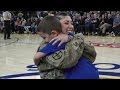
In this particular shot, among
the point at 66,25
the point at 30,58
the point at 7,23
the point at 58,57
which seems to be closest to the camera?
the point at 58,57

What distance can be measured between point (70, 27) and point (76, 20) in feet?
2.42

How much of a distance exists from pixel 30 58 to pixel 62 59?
1695 millimetres

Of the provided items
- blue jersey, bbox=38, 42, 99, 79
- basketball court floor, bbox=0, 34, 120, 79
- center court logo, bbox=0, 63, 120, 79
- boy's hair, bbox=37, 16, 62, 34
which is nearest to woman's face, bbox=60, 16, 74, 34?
boy's hair, bbox=37, 16, 62, 34

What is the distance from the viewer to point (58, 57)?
3.61m

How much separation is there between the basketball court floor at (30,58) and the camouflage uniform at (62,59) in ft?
1.66

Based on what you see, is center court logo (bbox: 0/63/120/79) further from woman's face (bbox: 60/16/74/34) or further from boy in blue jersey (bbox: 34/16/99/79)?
woman's face (bbox: 60/16/74/34)

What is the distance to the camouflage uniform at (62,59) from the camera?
11.7ft

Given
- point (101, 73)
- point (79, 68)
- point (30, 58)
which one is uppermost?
point (79, 68)

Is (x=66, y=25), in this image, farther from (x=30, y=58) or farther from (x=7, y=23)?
(x=30, y=58)

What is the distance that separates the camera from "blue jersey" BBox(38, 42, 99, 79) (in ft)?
11.8

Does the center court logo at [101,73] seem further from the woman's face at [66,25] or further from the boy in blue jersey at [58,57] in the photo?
the woman's face at [66,25]

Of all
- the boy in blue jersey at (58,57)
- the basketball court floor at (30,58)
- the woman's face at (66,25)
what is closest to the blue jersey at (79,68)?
the boy in blue jersey at (58,57)

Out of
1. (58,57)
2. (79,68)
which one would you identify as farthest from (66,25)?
(79,68)
